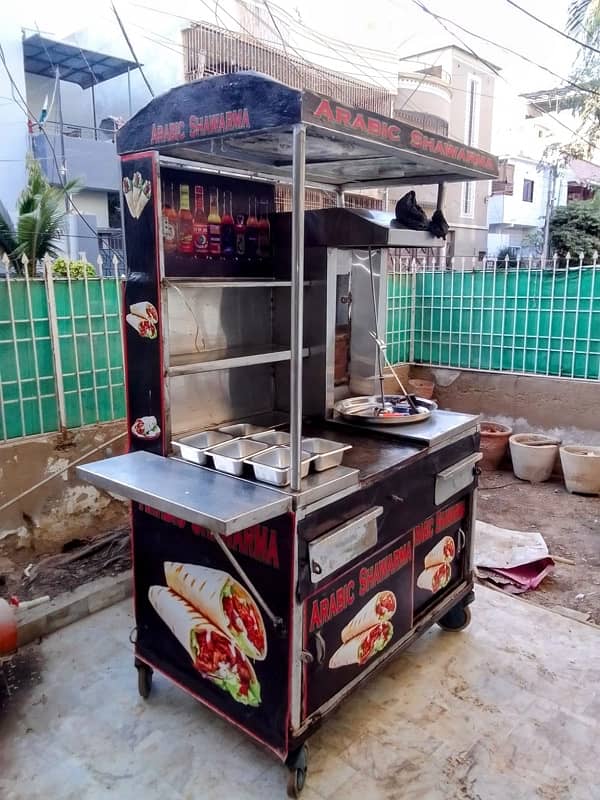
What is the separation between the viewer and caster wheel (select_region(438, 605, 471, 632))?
2957mm

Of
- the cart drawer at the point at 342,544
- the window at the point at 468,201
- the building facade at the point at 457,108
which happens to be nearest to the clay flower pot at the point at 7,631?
the cart drawer at the point at 342,544

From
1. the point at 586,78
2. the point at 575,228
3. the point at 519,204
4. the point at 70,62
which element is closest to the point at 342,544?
the point at 70,62

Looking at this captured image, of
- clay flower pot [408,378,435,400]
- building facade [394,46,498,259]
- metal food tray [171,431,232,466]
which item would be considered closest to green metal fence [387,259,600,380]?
clay flower pot [408,378,435,400]

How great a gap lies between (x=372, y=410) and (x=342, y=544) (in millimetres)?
967

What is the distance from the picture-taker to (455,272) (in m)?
6.20

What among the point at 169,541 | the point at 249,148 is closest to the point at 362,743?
the point at 169,541

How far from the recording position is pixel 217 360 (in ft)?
7.49

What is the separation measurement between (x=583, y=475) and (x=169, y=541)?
13.8ft

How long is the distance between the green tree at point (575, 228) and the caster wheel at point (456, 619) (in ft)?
44.9

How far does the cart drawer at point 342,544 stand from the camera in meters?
1.92

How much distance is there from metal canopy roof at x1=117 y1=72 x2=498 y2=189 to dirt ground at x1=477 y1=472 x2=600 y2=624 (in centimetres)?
250

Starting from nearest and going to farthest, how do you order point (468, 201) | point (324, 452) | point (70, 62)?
point (324, 452) → point (70, 62) → point (468, 201)

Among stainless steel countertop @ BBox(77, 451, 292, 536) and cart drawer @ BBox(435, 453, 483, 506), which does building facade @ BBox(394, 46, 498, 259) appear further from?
stainless steel countertop @ BBox(77, 451, 292, 536)

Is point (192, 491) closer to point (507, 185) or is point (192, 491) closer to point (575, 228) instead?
point (575, 228)
